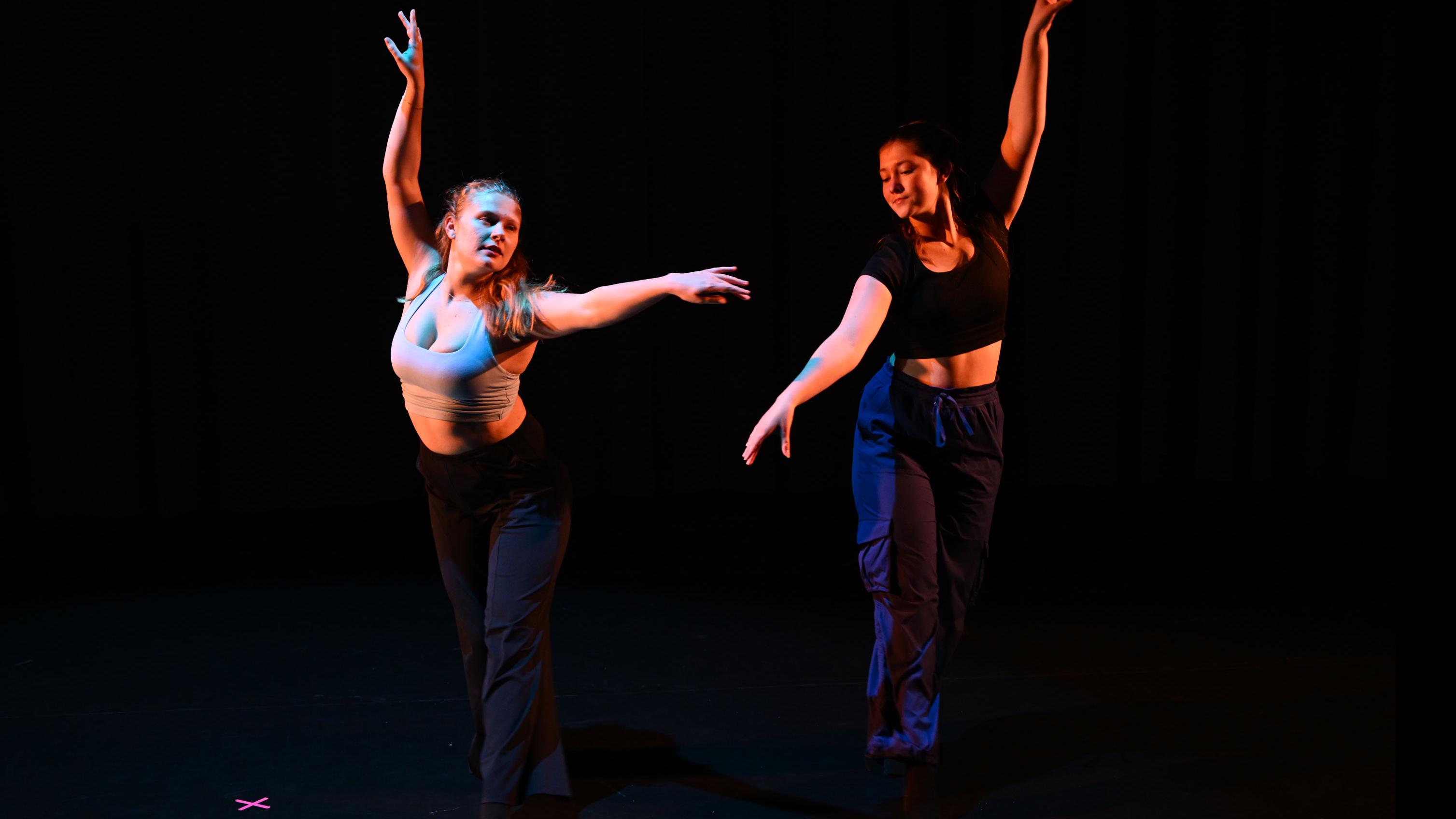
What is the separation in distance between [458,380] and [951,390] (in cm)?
98

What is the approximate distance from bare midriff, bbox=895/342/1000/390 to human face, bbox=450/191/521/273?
0.85 m

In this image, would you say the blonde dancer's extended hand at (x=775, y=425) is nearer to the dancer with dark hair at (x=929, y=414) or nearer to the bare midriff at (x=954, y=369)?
the dancer with dark hair at (x=929, y=414)

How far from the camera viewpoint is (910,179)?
226 cm

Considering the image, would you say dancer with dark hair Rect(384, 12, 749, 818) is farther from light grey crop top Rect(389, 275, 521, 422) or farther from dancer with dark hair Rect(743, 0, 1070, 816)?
dancer with dark hair Rect(743, 0, 1070, 816)

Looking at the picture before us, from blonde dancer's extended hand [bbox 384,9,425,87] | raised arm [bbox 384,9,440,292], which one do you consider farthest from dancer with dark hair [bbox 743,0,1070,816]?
blonde dancer's extended hand [bbox 384,9,425,87]

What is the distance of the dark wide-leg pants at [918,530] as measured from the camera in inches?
91.5

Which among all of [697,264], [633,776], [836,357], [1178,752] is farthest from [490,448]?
[697,264]

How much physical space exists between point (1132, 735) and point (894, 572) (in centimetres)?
76

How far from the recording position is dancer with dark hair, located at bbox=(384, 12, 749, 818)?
209 cm

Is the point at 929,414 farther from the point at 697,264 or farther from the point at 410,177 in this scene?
the point at 697,264

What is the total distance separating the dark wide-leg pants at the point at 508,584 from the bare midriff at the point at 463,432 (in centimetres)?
1

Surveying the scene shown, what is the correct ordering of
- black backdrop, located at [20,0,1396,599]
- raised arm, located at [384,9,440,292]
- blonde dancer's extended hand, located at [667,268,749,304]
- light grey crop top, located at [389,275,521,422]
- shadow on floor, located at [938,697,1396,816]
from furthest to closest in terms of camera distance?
1. black backdrop, located at [20,0,1396,599]
2. shadow on floor, located at [938,697,1396,816]
3. raised arm, located at [384,9,440,292]
4. light grey crop top, located at [389,275,521,422]
5. blonde dancer's extended hand, located at [667,268,749,304]

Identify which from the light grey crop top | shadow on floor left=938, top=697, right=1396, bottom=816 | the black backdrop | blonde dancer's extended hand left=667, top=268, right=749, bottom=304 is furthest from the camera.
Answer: the black backdrop

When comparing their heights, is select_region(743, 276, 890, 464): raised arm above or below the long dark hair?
below
